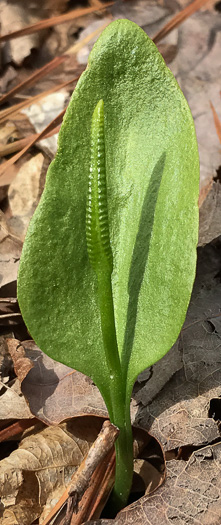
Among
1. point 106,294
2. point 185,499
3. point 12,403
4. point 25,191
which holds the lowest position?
point 185,499

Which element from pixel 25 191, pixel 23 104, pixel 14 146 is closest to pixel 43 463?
pixel 25 191

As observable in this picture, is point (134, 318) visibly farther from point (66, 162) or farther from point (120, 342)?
point (66, 162)

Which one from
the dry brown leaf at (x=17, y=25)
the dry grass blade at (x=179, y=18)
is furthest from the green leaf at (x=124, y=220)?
the dry brown leaf at (x=17, y=25)

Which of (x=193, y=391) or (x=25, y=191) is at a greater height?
(x=25, y=191)

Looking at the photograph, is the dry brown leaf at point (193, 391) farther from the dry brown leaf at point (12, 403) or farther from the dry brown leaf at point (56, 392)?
the dry brown leaf at point (12, 403)

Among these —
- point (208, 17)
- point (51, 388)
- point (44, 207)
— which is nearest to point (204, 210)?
point (51, 388)

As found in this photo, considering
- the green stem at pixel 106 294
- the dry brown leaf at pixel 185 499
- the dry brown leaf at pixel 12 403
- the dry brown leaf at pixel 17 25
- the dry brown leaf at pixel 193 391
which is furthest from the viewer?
the dry brown leaf at pixel 17 25

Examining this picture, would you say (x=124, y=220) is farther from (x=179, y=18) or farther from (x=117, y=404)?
(x=179, y=18)
